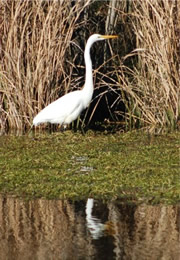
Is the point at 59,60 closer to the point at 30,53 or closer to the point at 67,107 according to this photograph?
the point at 30,53

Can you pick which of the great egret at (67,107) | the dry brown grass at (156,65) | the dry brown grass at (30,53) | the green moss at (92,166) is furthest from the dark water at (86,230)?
the dry brown grass at (156,65)

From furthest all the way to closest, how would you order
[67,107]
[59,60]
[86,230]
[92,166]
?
[59,60] → [67,107] → [92,166] → [86,230]

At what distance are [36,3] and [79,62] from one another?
1813mm

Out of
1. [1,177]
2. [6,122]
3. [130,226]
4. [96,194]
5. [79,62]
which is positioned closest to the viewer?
[130,226]

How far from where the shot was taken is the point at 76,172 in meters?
7.12

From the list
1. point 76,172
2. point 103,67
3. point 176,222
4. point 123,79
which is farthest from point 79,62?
point 176,222

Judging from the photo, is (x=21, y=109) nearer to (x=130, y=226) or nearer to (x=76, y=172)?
(x=76, y=172)

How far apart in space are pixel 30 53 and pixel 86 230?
5501 mm

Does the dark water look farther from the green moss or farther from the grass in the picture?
the grass

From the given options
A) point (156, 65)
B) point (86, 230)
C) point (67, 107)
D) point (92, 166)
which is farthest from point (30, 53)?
point (86, 230)

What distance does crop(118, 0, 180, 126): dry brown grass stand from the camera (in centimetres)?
992

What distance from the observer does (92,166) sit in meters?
7.43

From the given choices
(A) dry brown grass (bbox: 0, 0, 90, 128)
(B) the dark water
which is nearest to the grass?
(A) dry brown grass (bbox: 0, 0, 90, 128)

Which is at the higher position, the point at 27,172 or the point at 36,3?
the point at 36,3
